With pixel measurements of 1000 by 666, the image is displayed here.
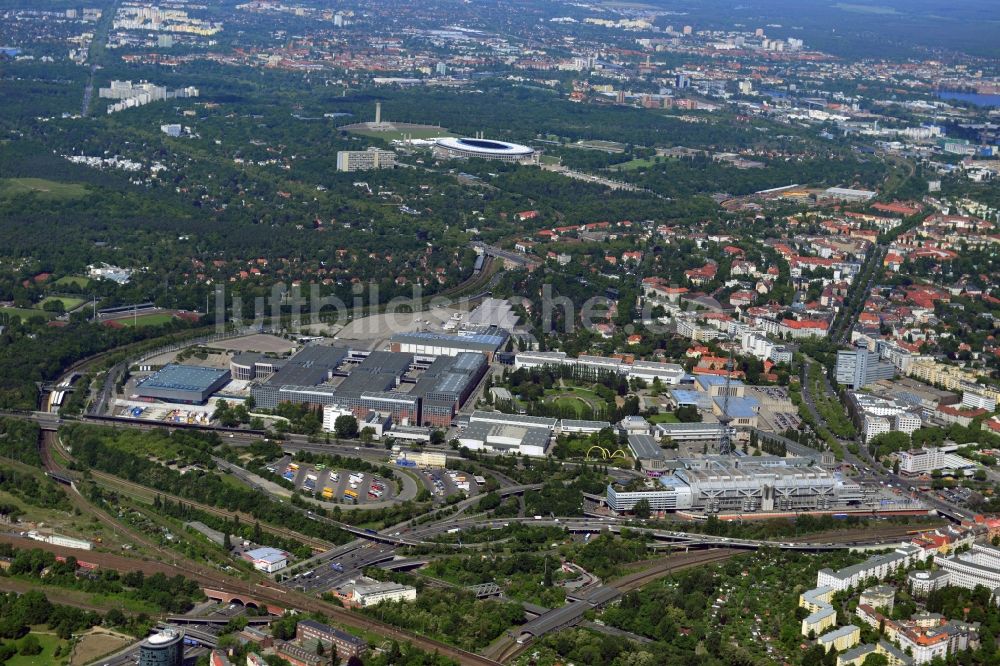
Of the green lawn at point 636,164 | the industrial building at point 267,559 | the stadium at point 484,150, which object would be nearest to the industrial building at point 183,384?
the industrial building at point 267,559

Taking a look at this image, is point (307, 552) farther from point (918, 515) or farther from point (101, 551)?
point (918, 515)

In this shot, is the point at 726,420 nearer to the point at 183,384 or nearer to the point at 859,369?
the point at 859,369

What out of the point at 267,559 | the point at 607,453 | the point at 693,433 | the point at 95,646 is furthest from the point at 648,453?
the point at 95,646

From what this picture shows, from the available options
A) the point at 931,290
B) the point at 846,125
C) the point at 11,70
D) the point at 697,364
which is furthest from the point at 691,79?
the point at 697,364

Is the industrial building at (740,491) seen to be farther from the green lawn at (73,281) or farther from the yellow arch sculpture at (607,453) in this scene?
the green lawn at (73,281)

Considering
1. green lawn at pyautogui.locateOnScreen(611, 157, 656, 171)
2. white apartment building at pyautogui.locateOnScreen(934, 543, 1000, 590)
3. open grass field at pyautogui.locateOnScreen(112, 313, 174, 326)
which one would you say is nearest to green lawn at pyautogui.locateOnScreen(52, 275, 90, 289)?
open grass field at pyautogui.locateOnScreen(112, 313, 174, 326)
